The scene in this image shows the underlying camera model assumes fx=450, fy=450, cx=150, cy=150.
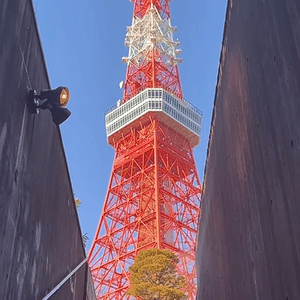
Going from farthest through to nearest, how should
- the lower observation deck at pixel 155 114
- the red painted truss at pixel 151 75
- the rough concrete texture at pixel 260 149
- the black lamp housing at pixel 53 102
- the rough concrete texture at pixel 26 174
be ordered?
the red painted truss at pixel 151 75 < the lower observation deck at pixel 155 114 < the black lamp housing at pixel 53 102 < the rough concrete texture at pixel 26 174 < the rough concrete texture at pixel 260 149

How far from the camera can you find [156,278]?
2286 cm

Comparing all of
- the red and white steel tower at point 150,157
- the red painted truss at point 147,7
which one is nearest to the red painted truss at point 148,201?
the red and white steel tower at point 150,157

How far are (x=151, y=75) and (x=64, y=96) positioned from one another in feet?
142

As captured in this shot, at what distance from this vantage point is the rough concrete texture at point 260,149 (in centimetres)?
291

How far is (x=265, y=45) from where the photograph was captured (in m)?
3.51

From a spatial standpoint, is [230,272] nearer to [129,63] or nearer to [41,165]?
[41,165]

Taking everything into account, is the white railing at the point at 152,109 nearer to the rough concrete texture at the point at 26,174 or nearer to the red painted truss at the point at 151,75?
the red painted truss at the point at 151,75

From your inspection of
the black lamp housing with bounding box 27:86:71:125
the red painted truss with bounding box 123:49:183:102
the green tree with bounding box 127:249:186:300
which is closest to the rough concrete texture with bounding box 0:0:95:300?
the black lamp housing with bounding box 27:86:71:125

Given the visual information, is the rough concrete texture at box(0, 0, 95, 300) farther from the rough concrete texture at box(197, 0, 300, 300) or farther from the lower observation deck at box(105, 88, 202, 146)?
the lower observation deck at box(105, 88, 202, 146)

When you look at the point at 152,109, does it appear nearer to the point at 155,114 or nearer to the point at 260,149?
the point at 155,114

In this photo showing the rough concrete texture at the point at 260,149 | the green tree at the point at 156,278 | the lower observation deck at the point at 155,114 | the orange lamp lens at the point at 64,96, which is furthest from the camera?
the lower observation deck at the point at 155,114

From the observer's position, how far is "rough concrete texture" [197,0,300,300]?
2.91 m

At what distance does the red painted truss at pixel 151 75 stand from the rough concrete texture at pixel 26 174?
138ft

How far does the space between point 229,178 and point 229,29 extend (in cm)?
166
